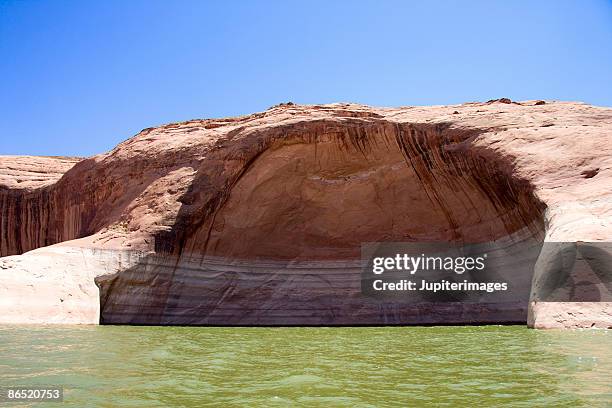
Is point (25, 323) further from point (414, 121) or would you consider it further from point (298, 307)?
point (414, 121)

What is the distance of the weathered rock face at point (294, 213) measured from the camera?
46.6ft

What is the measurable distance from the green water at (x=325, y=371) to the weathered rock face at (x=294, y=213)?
556 centimetres

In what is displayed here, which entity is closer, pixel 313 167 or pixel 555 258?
pixel 555 258

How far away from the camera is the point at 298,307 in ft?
52.6

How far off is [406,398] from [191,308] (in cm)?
1158

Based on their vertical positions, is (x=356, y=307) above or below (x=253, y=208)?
below

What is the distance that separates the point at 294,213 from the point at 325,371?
36.2ft

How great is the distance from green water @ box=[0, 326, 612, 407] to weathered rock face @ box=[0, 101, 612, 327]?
5560mm

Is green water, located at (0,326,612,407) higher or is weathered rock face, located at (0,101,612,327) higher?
weathered rock face, located at (0,101,612,327)

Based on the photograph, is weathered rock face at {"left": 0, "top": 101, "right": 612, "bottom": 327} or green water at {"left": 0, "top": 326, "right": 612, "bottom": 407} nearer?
green water at {"left": 0, "top": 326, "right": 612, "bottom": 407}

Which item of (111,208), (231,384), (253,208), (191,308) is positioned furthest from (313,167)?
(231,384)

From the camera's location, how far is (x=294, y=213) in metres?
16.9

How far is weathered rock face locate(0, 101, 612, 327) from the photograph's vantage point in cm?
1420

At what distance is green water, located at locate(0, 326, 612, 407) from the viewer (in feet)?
15.1
